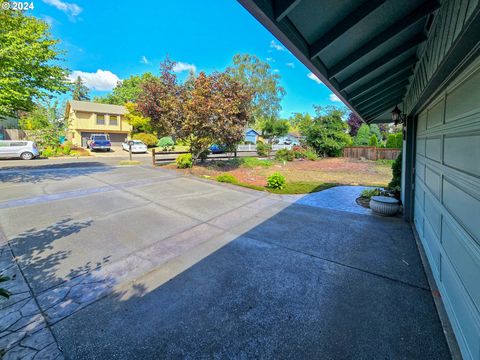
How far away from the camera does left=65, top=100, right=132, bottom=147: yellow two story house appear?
90.2ft

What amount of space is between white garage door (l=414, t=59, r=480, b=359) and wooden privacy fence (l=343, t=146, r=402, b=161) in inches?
689

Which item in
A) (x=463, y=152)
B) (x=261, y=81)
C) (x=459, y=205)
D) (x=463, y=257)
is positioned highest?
(x=261, y=81)

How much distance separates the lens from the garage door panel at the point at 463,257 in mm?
1602

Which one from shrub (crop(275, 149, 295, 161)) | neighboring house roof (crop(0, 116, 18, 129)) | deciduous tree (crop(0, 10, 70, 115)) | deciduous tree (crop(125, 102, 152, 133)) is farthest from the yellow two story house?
shrub (crop(275, 149, 295, 161))

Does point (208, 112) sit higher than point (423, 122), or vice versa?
point (208, 112)

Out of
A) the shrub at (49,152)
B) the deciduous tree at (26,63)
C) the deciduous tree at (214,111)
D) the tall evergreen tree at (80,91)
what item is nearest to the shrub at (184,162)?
the deciduous tree at (214,111)

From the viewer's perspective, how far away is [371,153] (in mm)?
18484

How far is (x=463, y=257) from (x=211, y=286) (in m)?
2.57

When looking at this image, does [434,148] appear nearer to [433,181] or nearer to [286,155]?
[433,181]

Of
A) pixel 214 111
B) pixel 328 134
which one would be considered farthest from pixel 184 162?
pixel 328 134

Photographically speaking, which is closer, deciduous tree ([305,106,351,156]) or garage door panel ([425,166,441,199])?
garage door panel ([425,166,441,199])

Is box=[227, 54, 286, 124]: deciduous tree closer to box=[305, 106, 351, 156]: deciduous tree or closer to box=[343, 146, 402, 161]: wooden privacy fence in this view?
box=[305, 106, 351, 156]: deciduous tree

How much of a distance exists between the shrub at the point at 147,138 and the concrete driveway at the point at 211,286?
2319 centimetres

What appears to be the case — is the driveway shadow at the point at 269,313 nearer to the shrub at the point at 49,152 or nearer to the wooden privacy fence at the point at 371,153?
the wooden privacy fence at the point at 371,153
